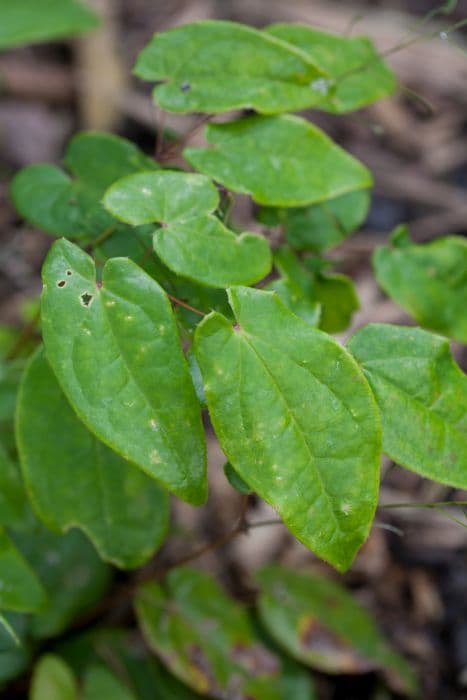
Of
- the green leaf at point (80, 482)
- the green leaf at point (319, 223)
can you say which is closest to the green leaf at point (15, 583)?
the green leaf at point (80, 482)

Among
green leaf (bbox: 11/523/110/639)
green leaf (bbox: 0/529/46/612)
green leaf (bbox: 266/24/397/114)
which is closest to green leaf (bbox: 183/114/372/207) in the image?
green leaf (bbox: 266/24/397/114)

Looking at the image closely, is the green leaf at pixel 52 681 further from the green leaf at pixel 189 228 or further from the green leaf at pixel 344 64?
the green leaf at pixel 344 64

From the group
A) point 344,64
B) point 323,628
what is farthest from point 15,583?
point 344,64

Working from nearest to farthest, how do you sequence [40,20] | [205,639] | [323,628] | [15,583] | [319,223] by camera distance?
[15,583] → [319,223] → [205,639] → [323,628] → [40,20]

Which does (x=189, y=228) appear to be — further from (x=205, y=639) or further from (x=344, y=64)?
(x=205, y=639)

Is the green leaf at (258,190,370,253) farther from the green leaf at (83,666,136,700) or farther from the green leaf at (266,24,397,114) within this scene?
the green leaf at (83,666,136,700)

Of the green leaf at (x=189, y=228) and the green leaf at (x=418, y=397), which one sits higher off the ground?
the green leaf at (x=189, y=228)
